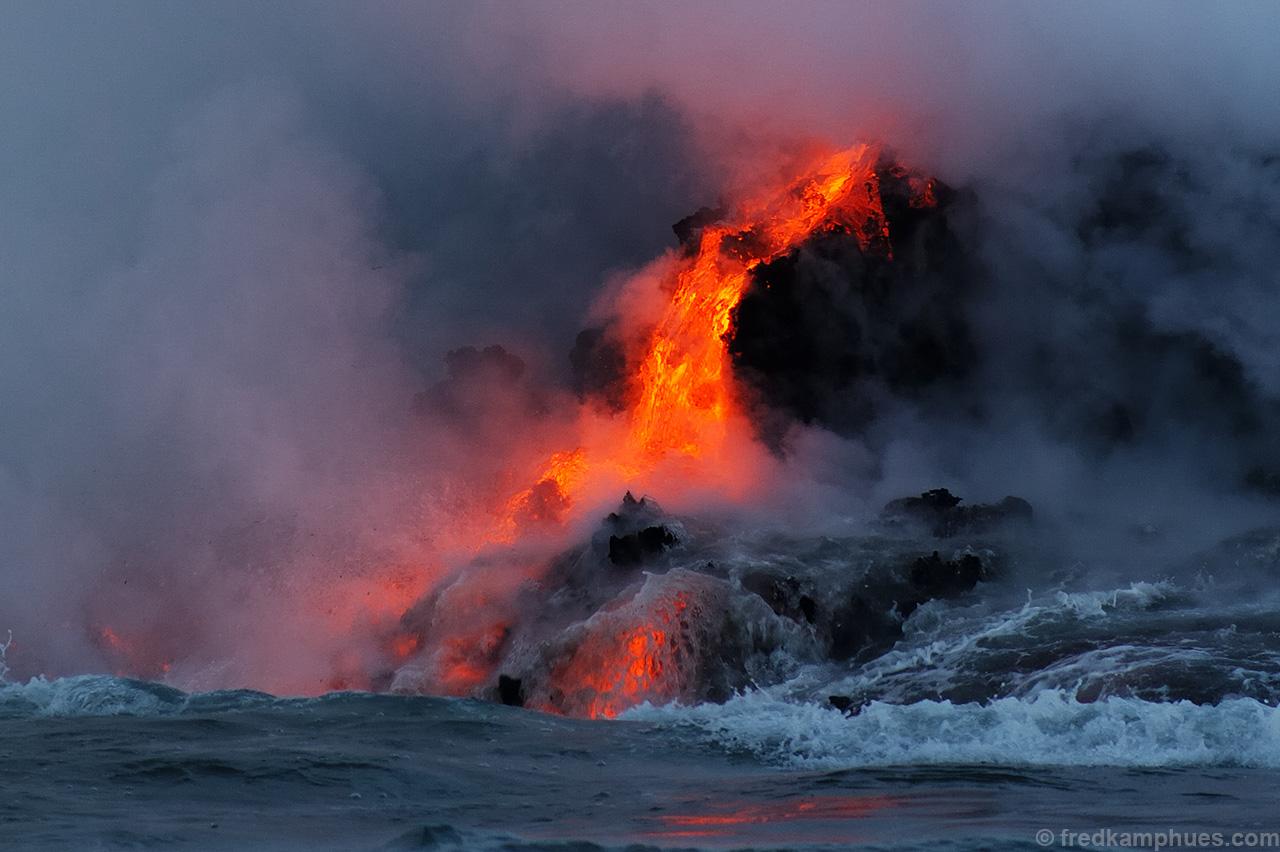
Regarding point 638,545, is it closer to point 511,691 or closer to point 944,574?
point 511,691

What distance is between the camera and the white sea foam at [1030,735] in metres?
11.8

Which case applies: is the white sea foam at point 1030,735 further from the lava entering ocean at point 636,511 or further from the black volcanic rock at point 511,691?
the black volcanic rock at point 511,691

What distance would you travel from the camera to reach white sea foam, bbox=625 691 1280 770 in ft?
38.8

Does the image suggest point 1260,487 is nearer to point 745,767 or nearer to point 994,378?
point 994,378

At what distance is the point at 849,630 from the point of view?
1902 centimetres

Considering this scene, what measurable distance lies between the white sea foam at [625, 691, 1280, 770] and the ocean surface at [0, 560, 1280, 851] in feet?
0.09

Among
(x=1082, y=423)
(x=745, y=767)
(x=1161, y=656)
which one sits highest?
(x=1082, y=423)

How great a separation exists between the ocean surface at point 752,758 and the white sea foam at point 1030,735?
0.09ft

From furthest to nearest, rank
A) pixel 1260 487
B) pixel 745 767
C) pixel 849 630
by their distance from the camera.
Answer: pixel 1260 487, pixel 849 630, pixel 745 767

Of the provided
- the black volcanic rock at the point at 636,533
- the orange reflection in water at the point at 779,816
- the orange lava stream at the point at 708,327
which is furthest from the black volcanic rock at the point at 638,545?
the orange reflection in water at the point at 779,816

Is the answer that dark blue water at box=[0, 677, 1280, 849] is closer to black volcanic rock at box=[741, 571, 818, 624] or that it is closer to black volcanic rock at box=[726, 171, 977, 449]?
black volcanic rock at box=[741, 571, 818, 624]

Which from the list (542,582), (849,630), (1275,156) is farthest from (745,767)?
(1275,156)

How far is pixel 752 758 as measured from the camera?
492 inches

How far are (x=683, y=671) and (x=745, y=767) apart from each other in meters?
5.20
